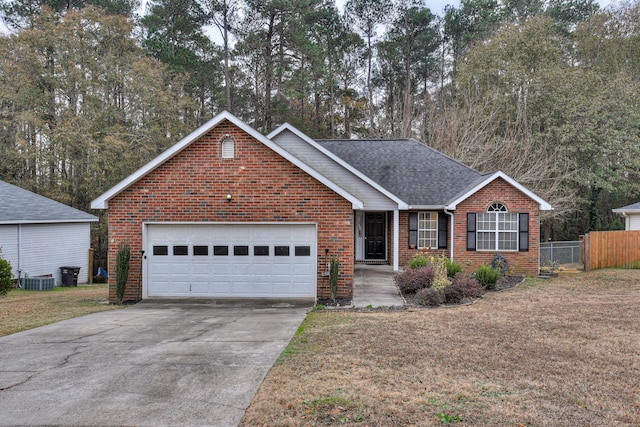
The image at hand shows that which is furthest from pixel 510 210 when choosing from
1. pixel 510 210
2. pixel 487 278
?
pixel 487 278

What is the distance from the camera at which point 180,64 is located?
30938 millimetres

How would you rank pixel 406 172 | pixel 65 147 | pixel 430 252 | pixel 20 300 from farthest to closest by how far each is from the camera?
1. pixel 65 147
2. pixel 406 172
3. pixel 430 252
4. pixel 20 300

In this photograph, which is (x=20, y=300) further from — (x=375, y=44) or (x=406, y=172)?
(x=375, y=44)

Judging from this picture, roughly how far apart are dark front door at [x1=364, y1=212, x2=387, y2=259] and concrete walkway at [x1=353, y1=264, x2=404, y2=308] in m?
1.53

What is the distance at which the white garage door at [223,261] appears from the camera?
12.4 metres

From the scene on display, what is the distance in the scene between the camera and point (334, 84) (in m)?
31.9

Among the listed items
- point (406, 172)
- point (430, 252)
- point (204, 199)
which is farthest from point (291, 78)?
point (204, 199)

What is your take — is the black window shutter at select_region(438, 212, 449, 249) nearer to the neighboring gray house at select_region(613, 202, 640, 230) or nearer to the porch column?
the porch column

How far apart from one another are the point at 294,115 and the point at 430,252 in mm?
18591

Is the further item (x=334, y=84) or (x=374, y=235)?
(x=334, y=84)

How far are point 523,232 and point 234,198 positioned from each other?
10.8 meters

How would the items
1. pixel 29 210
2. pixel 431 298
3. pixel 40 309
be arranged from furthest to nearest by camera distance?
pixel 29 210 < pixel 40 309 < pixel 431 298

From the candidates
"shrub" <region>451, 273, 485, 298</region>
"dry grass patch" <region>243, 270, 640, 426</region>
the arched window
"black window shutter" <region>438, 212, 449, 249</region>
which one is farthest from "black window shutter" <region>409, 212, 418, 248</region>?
the arched window

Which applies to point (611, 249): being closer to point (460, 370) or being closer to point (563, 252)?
point (563, 252)
